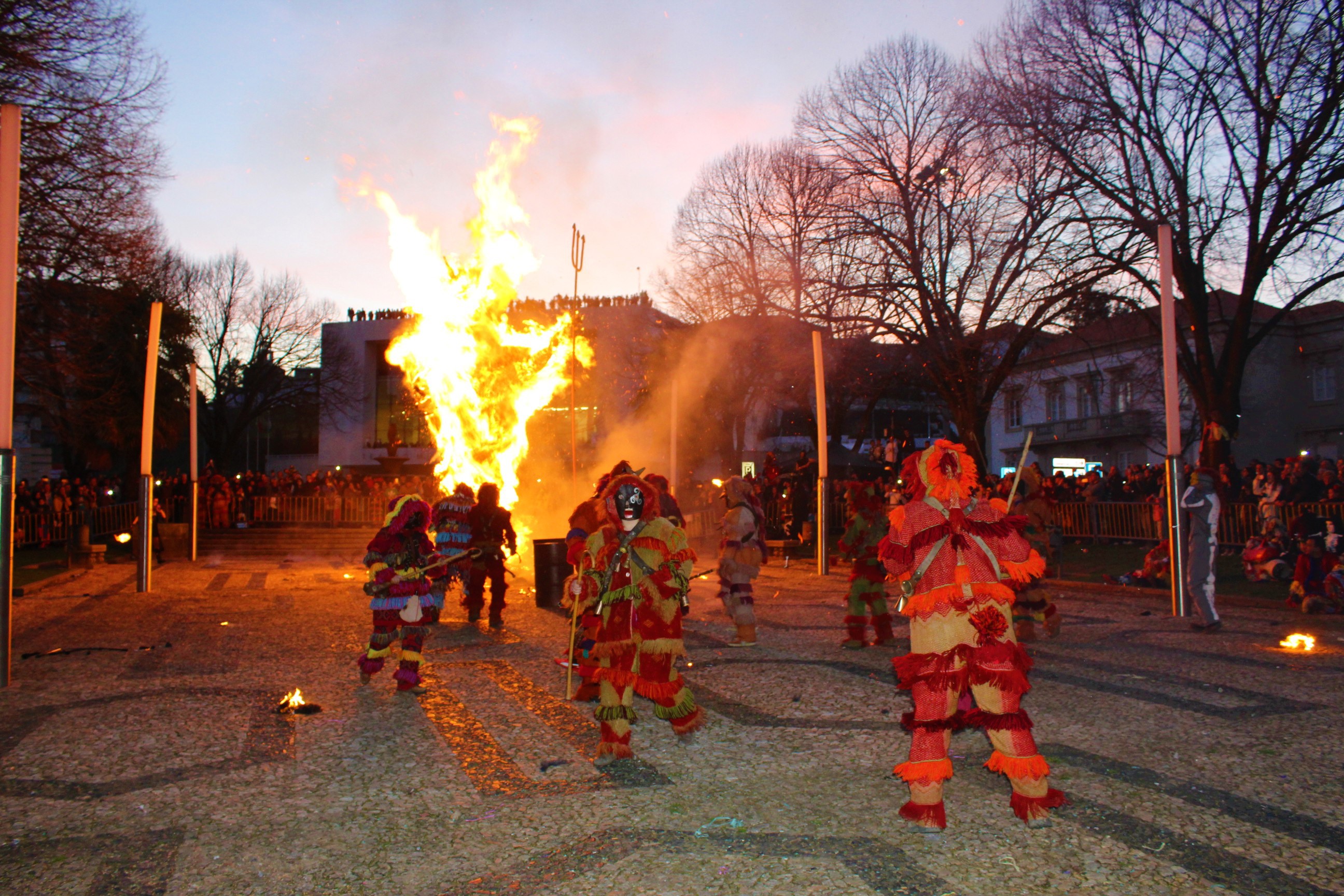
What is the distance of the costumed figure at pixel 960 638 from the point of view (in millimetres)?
4133

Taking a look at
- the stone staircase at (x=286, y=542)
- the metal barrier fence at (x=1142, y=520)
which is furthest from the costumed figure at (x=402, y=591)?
the stone staircase at (x=286, y=542)

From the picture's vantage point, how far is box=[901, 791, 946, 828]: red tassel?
161 inches

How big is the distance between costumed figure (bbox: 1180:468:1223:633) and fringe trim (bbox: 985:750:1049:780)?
7.00 m

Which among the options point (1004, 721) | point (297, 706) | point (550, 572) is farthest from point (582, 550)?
point (550, 572)

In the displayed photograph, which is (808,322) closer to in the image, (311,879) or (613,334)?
(613,334)

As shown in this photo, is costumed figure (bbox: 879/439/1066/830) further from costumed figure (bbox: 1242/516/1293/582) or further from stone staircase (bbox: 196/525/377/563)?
stone staircase (bbox: 196/525/377/563)

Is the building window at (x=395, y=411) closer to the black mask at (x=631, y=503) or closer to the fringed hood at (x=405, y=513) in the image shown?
the fringed hood at (x=405, y=513)

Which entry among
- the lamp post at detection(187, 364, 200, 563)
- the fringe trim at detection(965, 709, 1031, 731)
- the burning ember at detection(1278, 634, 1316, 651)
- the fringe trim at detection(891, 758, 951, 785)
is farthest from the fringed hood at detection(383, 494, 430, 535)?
the lamp post at detection(187, 364, 200, 563)

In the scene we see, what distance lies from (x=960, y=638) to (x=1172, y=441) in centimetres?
853

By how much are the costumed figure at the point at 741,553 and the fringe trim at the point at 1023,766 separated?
16.9 ft

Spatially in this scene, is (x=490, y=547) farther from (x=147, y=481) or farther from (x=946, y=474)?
(x=946, y=474)

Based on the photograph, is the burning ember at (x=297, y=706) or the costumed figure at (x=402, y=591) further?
the costumed figure at (x=402, y=591)

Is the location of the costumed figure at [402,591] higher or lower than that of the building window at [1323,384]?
lower

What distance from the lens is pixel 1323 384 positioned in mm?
37312
